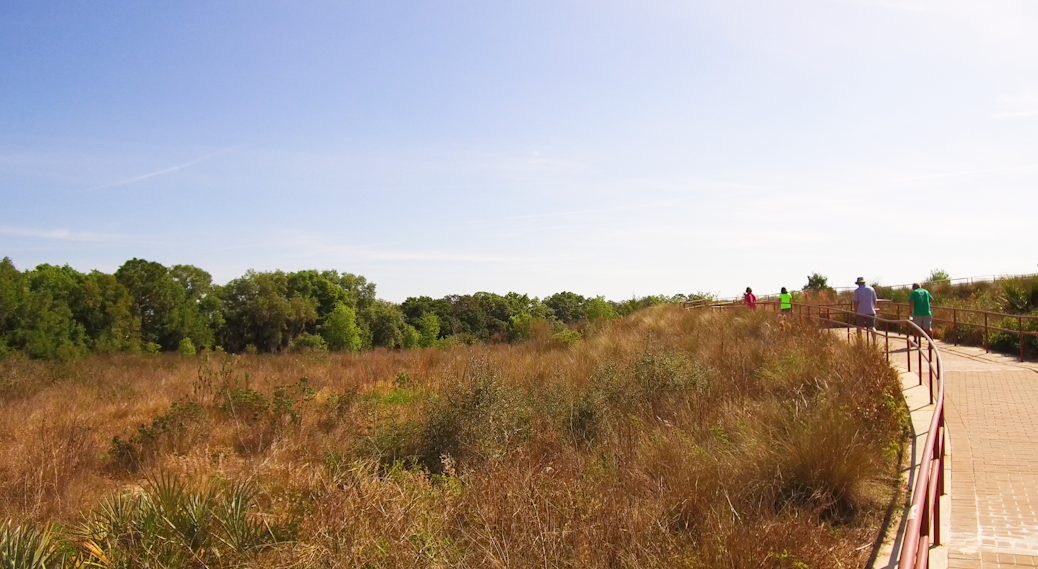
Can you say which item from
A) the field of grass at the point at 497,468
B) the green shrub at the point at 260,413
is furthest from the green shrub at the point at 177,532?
the green shrub at the point at 260,413

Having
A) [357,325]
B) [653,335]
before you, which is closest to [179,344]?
[357,325]

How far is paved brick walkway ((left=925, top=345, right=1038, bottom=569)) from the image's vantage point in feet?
18.9

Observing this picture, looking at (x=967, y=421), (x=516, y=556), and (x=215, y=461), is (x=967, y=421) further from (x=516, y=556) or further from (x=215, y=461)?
(x=215, y=461)

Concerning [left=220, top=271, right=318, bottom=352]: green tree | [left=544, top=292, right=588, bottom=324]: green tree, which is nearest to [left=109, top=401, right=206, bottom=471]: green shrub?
[left=544, top=292, right=588, bottom=324]: green tree

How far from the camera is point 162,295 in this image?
6712 centimetres

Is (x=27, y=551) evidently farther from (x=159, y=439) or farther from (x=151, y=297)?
(x=151, y=297)

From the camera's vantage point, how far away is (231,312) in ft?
260

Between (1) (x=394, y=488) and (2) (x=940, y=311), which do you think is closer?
(1) (x=394, y=488)

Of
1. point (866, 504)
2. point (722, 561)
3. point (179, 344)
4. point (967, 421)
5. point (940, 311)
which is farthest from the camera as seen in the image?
point (179, 344)

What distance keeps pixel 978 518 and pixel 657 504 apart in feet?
10.2

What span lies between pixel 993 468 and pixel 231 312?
81.6 meters

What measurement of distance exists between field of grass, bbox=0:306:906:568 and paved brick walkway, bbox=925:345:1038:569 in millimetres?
738

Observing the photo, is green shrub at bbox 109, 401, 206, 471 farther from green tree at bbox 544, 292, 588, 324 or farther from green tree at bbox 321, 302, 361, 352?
green tree at bbox 321, 302, 361, 352

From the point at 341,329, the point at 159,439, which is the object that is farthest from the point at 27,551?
the point at 341,329
